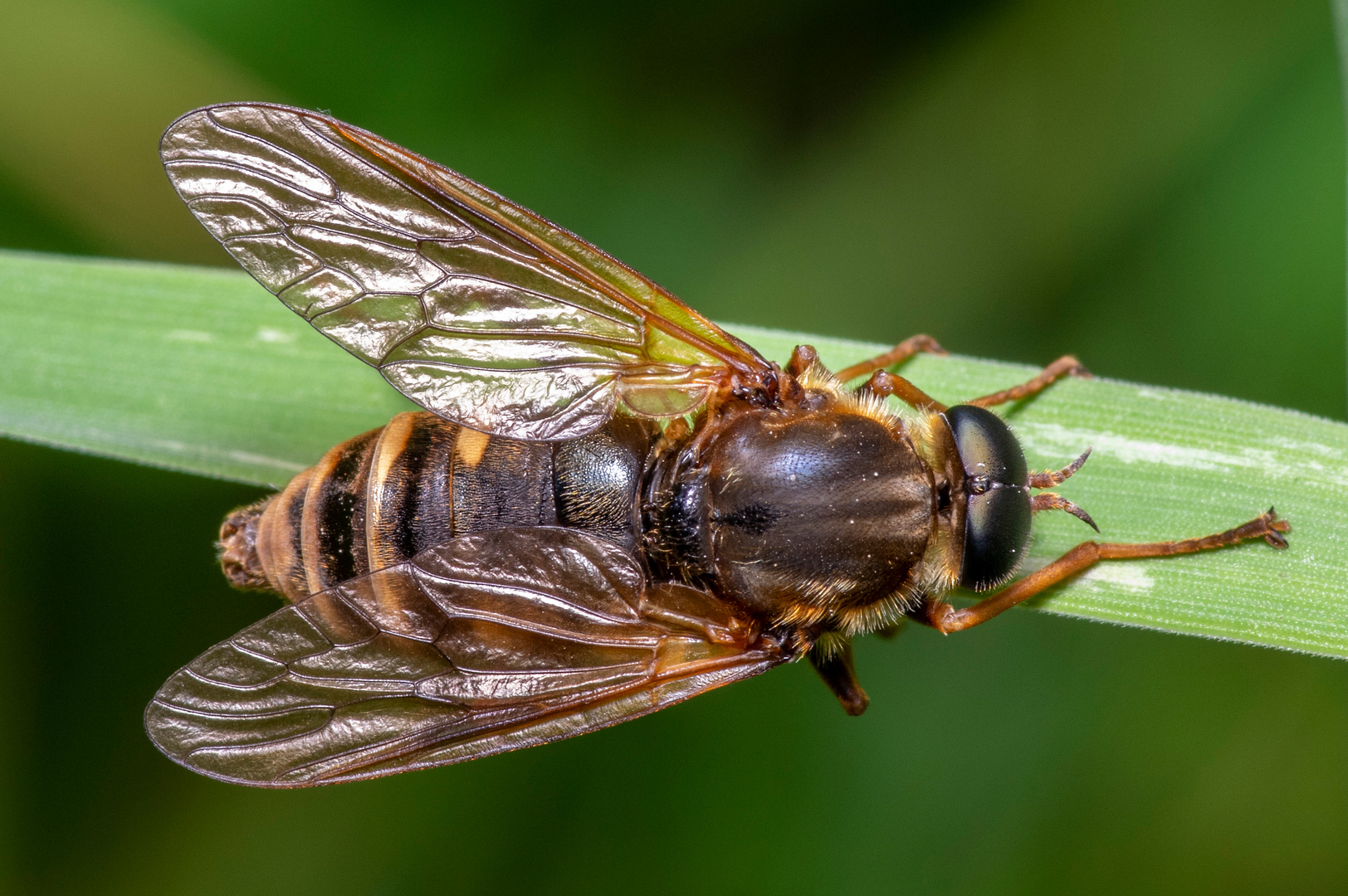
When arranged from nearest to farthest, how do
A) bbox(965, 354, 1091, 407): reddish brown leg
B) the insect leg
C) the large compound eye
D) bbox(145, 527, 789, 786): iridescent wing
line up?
bbox(145, 527, 789, 786): iridescent wing, the large compound eye, bbox(965, 354, 1091, 407): reddish brown leg, the insect leg

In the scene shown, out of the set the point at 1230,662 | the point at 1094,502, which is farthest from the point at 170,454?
the point at 1230,662

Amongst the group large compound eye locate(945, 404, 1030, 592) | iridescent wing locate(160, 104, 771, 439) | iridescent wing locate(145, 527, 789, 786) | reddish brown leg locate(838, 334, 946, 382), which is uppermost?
iridescent wing locate(160, 104, 771, 439)

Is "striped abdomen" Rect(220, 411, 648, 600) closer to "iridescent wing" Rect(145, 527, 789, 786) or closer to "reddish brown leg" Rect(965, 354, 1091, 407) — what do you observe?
"iridescent wing" Rect(145, 527, 789, 786)

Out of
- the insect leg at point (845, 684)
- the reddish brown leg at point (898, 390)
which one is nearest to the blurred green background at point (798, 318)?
the insect leg at point (845, 684)

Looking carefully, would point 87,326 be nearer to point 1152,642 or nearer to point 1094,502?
point 1094,502

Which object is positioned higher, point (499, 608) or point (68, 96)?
point (68, 96)

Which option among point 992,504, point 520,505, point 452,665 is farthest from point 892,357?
point 452,665

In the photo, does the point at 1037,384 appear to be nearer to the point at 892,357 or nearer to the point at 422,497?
the point at 892,357

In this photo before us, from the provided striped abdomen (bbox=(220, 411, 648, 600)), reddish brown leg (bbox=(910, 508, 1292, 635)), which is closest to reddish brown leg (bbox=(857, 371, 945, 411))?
reddish brown leg (bbox=(910, 508, 1292, 635))
